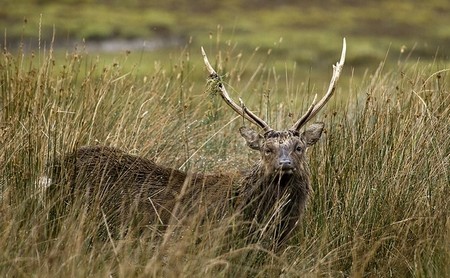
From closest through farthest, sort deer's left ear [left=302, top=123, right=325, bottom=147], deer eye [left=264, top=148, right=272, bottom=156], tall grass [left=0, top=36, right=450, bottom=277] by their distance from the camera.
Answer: tall grass [left=0, top=36, right=450, bottom=277] < deer eye [left=264, top=148, right=272, bottom=156] < deer's left ear [left=302, top=123, right=325, bottom=147]

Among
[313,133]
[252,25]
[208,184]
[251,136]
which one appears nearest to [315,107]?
[313,133]

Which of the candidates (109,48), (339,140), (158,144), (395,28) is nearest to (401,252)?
(339,140)

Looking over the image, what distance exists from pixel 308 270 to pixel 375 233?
750mm

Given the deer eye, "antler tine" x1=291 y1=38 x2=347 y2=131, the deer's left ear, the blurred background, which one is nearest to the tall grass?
the deer's left ear

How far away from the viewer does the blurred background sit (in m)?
42.5

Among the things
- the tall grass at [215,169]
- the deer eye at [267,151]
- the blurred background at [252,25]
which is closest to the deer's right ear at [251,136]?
the deer eye at [267,151]

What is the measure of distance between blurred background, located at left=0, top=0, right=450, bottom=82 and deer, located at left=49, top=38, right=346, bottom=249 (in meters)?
29.7

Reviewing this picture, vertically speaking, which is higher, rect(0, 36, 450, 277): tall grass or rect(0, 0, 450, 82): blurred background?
rect(0, 36, 450, 277): tall grass

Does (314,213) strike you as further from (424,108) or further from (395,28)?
(395,28)

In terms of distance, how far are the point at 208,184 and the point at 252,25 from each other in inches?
1835

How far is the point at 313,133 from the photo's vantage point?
6.77 m

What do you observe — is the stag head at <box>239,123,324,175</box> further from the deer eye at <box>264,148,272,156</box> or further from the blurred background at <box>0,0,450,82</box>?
the blurred background at <box>0,0,450,82</box>

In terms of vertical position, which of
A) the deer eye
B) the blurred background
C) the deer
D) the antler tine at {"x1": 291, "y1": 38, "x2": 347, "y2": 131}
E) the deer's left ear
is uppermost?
the antler tine at {"x1": 291, "y1": 38, "x2": 347, "y2": 131}

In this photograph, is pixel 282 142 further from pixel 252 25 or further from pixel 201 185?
pixel 252 25
